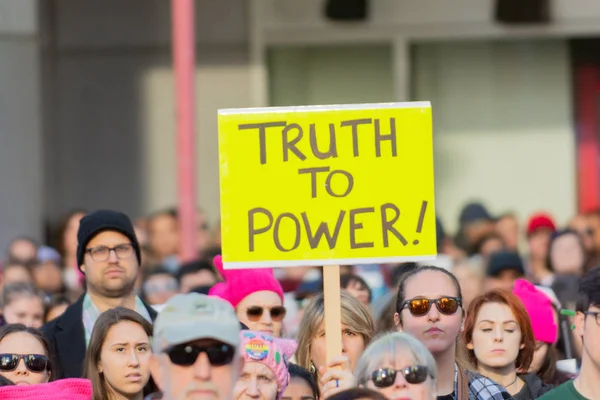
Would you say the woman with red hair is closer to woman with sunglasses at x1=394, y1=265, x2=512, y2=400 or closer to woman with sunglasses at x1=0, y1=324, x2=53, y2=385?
woman with sunglasses at x1=394, y1=265, x2=512, y2=400

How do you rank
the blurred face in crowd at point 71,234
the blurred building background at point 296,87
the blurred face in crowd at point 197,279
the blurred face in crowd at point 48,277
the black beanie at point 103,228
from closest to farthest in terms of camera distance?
the black beanie at point 103,228
the blurred face in crowd at point 197,279
the blurred face in crowd at point 48,277
the blurred face in crowd at point 71,234
the blurred building background at point 296,87

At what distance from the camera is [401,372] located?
5.35 meters

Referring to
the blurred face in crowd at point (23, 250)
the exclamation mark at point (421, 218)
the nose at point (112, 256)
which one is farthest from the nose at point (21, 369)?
the blurred face in crowd at point (23, 250)

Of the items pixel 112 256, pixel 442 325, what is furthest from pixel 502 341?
pixel 112 256

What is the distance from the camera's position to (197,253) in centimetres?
1380

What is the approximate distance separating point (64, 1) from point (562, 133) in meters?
5.80

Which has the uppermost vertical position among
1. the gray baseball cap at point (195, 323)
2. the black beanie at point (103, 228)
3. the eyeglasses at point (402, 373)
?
the black beanie at point (103, 228)

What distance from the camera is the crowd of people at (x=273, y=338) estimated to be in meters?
4.81

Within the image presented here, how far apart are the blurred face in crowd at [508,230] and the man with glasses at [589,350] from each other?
938 centimetres

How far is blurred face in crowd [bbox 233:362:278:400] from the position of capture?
5.93 meters

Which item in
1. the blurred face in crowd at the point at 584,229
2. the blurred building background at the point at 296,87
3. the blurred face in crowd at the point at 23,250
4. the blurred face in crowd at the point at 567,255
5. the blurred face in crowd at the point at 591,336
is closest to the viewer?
the blurred face in crowd at the point at 591,336

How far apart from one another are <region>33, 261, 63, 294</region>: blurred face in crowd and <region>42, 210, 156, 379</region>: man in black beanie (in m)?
3.38

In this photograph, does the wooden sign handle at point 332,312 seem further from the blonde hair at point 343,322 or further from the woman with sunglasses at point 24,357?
the woman with sunglasses at point 24,357

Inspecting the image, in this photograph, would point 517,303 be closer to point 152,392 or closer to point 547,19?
point 152,392
